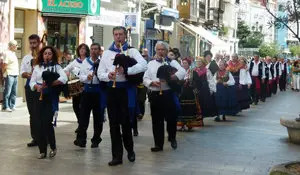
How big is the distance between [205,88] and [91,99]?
205 inches

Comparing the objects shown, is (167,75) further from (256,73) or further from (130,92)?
(256,73)

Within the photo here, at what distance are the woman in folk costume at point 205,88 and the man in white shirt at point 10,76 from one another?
207 inches

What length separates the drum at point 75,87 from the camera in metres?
12.3

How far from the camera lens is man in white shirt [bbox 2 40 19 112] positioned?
17.6 metres

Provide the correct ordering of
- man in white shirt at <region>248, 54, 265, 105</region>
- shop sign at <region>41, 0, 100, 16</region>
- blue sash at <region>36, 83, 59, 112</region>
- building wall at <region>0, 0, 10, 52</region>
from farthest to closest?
1. man in white shirt at <region>248, 54, 265, 105</region>
2. shop sign at <region>41, 0, 100, 16</region>
3. building wall at <region>0, 0, 10, 52</region>
4. blue sash at <region>36, 83, 59, 112</region>

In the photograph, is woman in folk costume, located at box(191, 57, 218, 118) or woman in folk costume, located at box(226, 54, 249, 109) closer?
woman in folk costume, located at box(191, 57, 218, 118)

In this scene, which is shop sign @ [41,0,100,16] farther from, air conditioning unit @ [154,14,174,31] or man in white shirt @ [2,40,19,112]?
air conditioning unit @ [154,14,174,31]

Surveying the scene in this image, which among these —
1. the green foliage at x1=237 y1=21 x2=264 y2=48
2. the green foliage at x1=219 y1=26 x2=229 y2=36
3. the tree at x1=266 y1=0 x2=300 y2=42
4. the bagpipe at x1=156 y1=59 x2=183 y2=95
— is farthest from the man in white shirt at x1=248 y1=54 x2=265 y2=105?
the green foliage at x1=237 y1=21 x2=264 y2=48

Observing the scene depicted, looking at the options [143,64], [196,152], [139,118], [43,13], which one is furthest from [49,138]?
[43,13]

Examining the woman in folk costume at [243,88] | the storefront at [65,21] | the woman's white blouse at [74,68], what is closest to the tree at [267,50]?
the storefront at [65,21]

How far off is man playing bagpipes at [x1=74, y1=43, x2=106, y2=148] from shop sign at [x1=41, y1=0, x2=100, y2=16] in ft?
32.7

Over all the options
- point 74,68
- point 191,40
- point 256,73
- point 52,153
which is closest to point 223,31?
point 191,40

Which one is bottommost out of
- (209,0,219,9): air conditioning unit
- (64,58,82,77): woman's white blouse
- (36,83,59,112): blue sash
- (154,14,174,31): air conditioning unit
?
(36,83,59,112): blue sash

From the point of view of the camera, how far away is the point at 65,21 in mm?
22984
